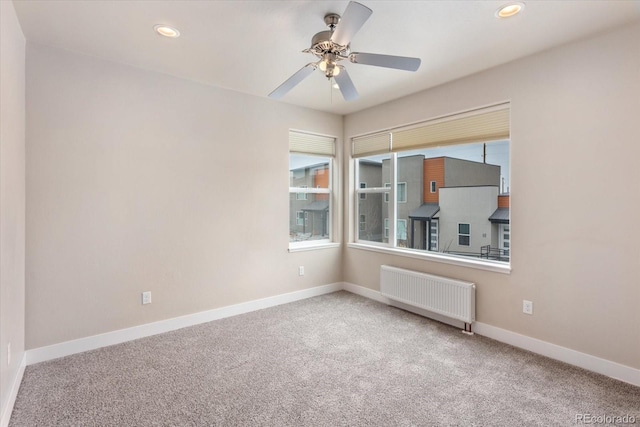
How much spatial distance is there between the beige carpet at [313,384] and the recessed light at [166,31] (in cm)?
259

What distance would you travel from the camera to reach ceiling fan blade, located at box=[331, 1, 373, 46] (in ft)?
5.36

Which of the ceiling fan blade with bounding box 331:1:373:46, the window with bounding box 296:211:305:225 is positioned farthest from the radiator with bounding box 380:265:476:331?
the ceiling fan blade with bounding box 331:1:373:46

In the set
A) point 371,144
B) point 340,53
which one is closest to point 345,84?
point 340,53

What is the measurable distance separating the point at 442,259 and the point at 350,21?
2631 mm

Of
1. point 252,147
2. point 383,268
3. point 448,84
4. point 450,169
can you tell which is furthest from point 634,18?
point 252,147

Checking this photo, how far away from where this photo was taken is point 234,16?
7.25 feet

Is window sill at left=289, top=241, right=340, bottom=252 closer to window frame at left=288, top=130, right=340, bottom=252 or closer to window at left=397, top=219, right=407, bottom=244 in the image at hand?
window frame at left=288, top=130, right=340, bottom=252

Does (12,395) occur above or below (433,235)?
below

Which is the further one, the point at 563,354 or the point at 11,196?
the point at 563,354

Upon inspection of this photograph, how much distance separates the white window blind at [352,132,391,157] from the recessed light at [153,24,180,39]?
2.65 meters

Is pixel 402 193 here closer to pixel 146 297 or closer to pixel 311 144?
pixel 311 144

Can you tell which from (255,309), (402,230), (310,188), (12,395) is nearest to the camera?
(12,395)

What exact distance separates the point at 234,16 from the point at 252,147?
5.72 feet

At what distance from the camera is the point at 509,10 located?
2.14 metres
